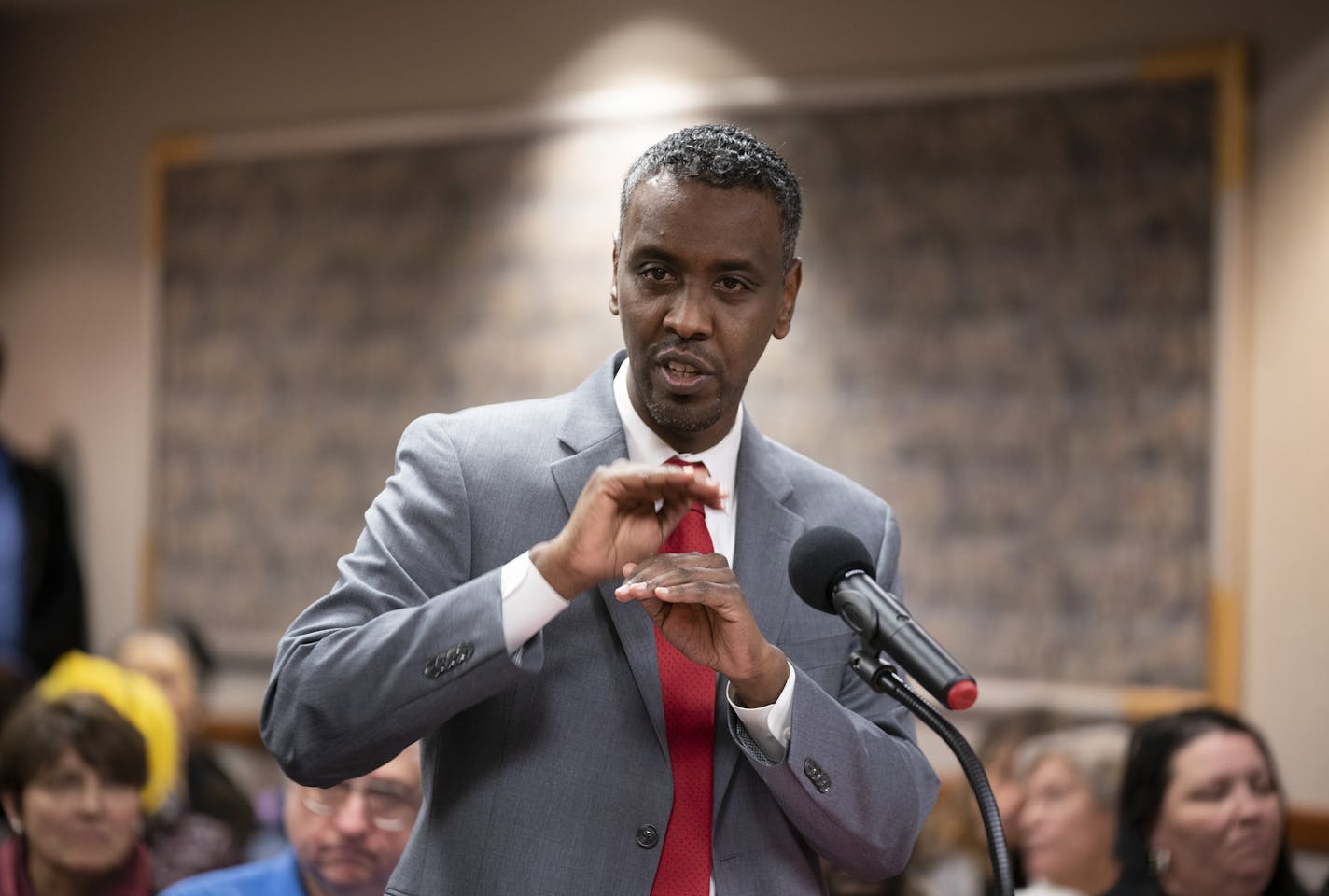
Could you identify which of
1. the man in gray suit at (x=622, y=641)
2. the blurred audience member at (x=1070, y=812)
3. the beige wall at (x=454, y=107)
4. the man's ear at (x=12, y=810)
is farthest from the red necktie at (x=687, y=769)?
the beige wall at (x=454, y=107)

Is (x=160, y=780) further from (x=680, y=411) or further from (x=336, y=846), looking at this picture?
(x=680, y=411)

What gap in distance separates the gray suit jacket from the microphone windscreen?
114 mm

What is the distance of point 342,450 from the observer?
16.2 feet

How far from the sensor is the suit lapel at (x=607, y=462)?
1436mm

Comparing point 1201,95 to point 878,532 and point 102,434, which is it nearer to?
point 878,532

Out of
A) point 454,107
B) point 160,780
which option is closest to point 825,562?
point 160,780

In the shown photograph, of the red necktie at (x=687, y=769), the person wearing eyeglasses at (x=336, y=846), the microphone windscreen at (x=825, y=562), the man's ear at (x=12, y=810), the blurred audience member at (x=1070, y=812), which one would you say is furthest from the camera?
the blurred audience member at (x=1070, y=812)

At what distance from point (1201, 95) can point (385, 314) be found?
8.73 ft

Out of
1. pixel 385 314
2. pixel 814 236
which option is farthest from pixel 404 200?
pixel 814 236

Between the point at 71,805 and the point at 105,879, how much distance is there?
156 mm

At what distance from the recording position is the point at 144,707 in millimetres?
3506

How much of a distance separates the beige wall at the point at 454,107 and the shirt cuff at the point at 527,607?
117 inches

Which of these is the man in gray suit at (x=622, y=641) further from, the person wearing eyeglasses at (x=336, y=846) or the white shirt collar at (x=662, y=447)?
the person wearing eyeglasses at (x=336, y=846)

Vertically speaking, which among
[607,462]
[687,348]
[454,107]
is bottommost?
[607,462]
